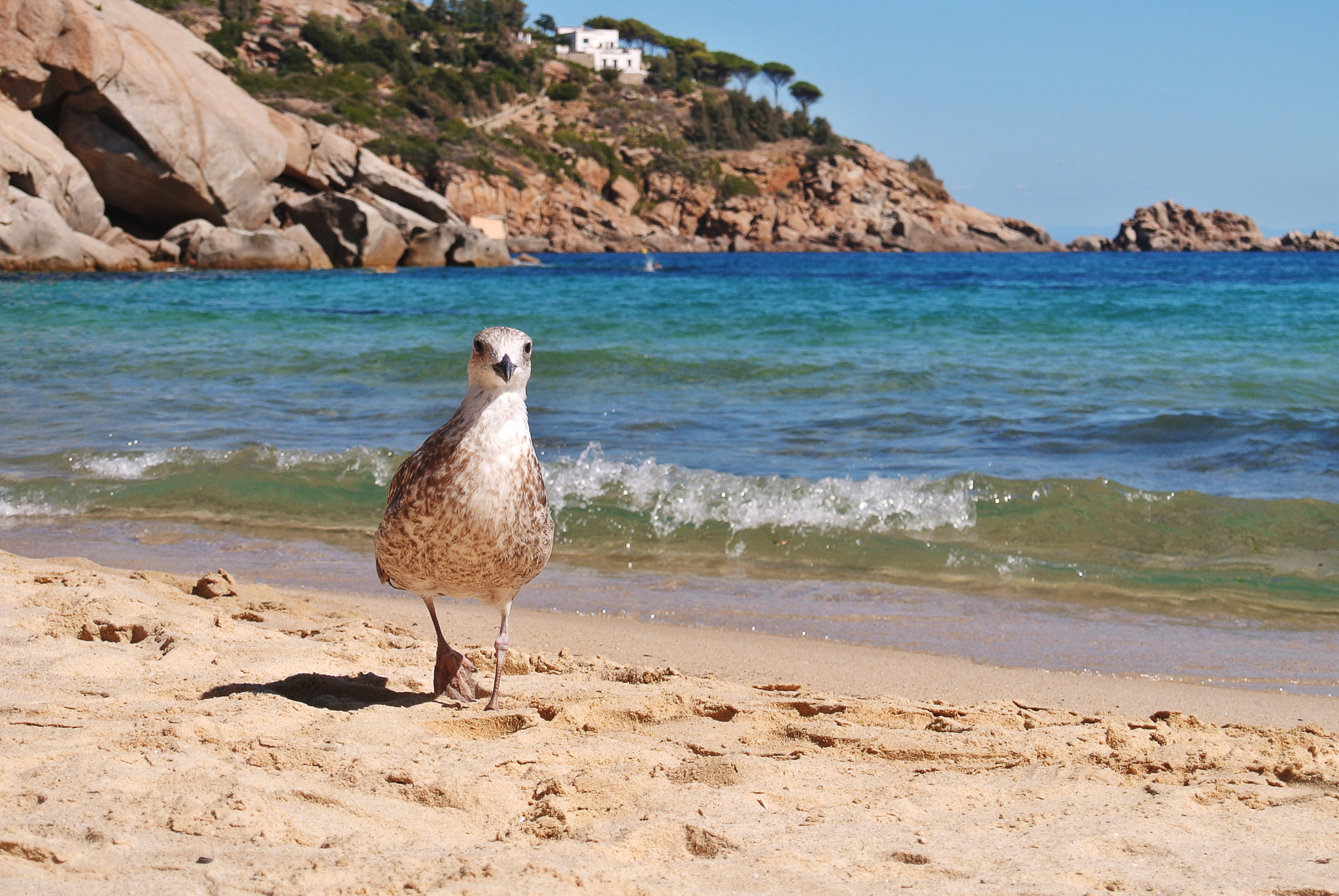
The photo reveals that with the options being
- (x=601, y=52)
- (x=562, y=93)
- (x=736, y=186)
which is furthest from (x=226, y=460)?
(x=601, y=52)

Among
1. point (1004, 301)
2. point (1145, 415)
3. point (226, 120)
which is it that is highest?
point (226, 120)

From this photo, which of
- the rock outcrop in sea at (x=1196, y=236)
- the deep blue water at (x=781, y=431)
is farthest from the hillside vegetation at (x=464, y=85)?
the deep blue water at (x=781, y=431)

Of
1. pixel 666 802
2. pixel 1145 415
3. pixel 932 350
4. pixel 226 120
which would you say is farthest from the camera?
pixel 226 120

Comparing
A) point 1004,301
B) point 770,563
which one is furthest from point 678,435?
point 1004,301

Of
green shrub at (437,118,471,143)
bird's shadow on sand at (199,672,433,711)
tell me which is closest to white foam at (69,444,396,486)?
bird's shadow on sand at (199,672,433,711)

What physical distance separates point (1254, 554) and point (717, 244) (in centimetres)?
6936

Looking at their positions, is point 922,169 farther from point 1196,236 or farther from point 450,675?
point 450,675

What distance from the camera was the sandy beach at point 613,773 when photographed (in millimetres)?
2318

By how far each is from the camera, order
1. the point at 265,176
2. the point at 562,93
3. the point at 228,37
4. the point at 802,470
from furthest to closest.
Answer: the point at 562,93 → the point at 228,37 → the point at 265,176 → the point at 802,470

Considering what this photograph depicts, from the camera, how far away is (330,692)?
11.7 ft

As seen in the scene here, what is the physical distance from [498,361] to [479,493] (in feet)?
1.27

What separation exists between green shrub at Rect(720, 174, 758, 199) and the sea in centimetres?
5973

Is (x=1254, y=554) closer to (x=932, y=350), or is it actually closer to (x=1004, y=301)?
(x=932, y=350)

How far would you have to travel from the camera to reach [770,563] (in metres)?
6.02
